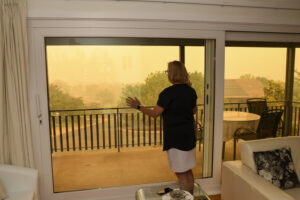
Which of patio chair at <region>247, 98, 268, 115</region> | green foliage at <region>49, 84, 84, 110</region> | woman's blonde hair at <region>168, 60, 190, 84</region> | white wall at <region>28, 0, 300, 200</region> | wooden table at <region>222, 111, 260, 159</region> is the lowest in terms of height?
wooden table at <region>222, 111, 260, 159</region>

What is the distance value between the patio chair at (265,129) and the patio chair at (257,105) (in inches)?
7.3

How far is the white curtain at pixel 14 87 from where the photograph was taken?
2.06 m

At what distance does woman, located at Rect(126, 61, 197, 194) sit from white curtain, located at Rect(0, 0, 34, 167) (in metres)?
1.08

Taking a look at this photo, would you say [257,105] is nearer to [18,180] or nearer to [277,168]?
[277,168]

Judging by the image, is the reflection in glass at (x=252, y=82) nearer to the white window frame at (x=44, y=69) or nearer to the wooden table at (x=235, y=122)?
the wooden table at (x=235, y=122)

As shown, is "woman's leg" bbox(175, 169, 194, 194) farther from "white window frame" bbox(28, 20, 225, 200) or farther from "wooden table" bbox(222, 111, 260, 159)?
"wooden table" bbox(222, 111, 260, 159)


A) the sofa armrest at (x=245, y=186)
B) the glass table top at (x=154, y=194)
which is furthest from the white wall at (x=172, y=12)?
the glass table top at (x=154, y=194)

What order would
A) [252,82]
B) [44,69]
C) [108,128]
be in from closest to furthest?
[44,69] < [108,128] < [252,82]

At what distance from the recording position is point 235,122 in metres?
3.04

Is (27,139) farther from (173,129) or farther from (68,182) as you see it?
(173,129)

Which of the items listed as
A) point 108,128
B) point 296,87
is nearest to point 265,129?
point 296,87

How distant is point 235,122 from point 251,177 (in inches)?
47.1

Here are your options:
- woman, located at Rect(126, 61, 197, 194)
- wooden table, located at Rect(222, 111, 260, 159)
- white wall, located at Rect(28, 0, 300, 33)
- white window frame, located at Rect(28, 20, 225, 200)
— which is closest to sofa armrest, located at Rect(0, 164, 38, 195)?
white window frame, located at Rect(28, 20, 225, 200)

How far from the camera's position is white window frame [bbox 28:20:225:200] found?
7.38 ft
